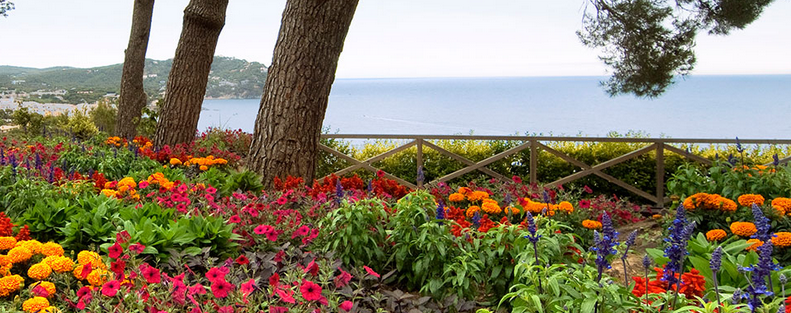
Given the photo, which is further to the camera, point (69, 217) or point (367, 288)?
point (69, 217)

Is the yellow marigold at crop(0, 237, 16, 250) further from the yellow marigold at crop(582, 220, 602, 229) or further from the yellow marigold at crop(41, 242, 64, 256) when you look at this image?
the yellow marigold at crop(582, 220, 602, 229)

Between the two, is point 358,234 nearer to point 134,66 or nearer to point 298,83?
point 298,83

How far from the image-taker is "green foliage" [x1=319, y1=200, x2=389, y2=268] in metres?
2.93

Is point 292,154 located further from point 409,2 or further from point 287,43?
point 409,2

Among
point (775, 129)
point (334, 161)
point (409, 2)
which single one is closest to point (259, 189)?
point (334, 161)

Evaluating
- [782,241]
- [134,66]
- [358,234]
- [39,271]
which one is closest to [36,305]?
[39,271]

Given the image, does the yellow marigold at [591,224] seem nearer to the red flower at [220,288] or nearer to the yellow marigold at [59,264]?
the red flower at [220,288]

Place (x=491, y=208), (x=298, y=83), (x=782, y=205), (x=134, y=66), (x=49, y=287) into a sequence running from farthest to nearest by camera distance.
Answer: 1. (x=134, y=66)
2. (x=298, y=83)
3. (x=491, y=208)
4. (x=782, y=205)
5. (x=49, y=287)

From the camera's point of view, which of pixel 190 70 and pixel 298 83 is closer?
pixel 298 83

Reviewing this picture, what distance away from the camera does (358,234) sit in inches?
117

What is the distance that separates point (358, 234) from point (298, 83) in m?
2.57

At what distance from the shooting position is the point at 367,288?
2.81 metres

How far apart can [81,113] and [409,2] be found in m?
8.27

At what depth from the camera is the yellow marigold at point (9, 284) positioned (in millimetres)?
2443
